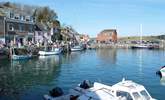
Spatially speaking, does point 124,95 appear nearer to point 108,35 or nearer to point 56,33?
point 56,33

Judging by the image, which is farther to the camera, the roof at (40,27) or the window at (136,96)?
the roof at (40,27)

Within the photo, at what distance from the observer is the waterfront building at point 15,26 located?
300 ft

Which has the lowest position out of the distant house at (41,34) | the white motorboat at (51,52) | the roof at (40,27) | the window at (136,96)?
the window at (136,96)

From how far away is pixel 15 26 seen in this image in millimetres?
97500

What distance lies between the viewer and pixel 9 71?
56.7m

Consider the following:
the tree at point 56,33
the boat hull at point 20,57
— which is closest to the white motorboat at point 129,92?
the boat hull at point 20,57

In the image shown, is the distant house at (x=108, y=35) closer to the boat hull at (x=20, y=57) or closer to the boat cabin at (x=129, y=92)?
the boat hull at (x=20, y=57)

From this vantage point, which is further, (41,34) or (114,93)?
(41,34)

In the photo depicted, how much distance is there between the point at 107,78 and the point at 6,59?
33.5 m

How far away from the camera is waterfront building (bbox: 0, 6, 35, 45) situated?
91.4 m

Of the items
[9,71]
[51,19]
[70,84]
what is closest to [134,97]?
[70,84]

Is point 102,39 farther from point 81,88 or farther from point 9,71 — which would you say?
point 81,88

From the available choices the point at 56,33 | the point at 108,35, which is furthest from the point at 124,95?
the point at 108,35

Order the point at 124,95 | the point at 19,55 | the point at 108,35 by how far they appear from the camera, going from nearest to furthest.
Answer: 1. the point at 124,95
2. the point at 19,55
3. the point at 108,35
